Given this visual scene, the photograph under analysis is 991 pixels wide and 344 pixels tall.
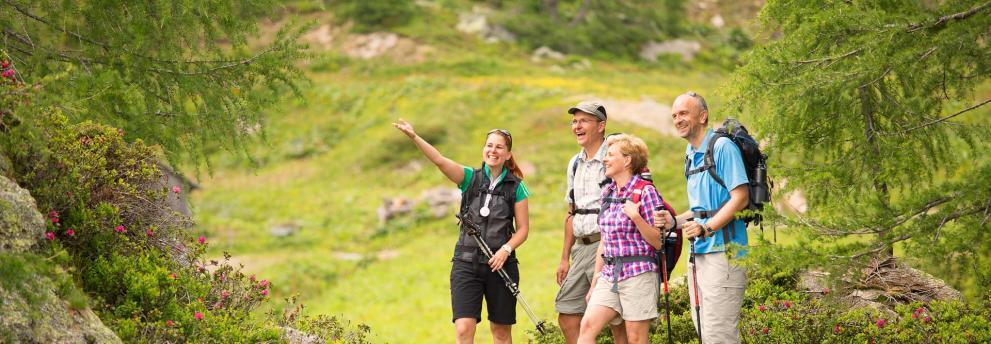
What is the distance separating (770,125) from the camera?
7.95 meters

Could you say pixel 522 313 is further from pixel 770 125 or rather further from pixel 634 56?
pixel 634 56

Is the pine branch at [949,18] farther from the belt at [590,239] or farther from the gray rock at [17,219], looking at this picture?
the gray rock at [17,219]

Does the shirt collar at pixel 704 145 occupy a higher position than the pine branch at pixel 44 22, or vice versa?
the pine branch at pixel 44 22

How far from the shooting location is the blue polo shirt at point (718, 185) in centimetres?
593

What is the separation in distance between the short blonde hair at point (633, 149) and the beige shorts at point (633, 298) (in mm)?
777

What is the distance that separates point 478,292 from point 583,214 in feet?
3.37

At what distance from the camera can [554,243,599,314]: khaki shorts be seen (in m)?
6.73

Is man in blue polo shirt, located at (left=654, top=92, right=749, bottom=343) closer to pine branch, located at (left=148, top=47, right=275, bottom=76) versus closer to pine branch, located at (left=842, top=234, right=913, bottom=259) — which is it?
pine branch, located at (left=842, top=234, right=913, bottom=259)

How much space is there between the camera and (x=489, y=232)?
6.97m

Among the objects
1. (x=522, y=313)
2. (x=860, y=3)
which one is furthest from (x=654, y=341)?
(x=522, y=313)

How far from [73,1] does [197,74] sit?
4.67 feet

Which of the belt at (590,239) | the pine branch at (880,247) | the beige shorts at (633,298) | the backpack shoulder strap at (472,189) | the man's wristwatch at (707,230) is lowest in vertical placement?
the beige shorts at (633,298)

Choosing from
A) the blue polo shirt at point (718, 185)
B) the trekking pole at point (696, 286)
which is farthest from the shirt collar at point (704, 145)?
the trekking pole at point (696, 286)

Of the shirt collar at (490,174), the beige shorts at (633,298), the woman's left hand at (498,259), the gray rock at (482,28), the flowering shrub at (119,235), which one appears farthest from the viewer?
the gray rock at (482,28)
